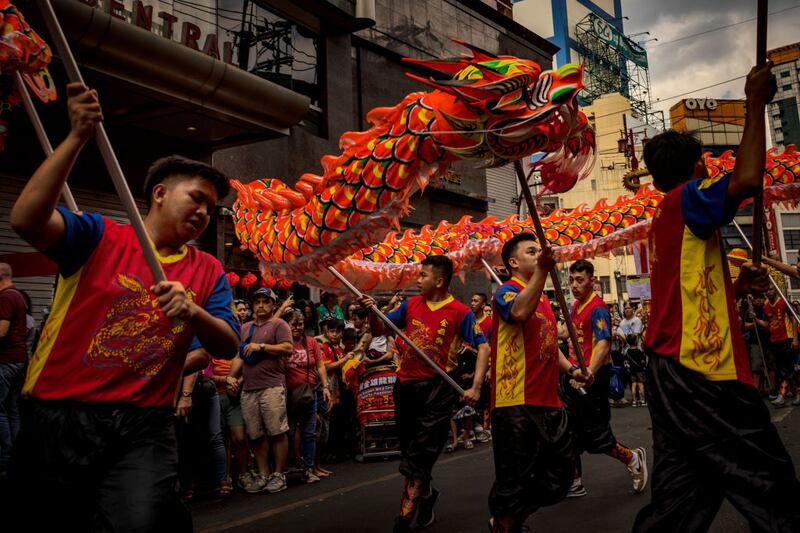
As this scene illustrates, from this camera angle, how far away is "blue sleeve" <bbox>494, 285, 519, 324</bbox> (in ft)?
13.2

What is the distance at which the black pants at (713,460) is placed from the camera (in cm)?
240

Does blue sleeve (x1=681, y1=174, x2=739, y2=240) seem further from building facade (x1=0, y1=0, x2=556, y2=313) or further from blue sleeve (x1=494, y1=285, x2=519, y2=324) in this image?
building facade (x1=0, y1=0, x2=556, y2=313)

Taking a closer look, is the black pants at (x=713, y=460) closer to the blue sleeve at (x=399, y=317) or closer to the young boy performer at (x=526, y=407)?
the young boy performer at (x=526, y=407)

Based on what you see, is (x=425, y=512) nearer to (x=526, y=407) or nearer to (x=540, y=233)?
(x=526, y=407)

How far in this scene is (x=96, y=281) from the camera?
7.64ft

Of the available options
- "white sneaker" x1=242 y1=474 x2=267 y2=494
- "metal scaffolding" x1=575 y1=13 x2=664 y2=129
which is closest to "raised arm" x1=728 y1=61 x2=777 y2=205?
"white sneaker" x1=242 y1=474 x2=267 y2=494

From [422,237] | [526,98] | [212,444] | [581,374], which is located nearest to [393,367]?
[422,237]

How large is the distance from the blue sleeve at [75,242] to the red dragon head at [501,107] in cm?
213

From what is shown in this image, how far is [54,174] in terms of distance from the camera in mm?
2080

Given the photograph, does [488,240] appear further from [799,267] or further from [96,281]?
[96,281]

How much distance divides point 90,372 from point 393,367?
672 centimetres

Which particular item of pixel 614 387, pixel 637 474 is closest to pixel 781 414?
pixel 614 387

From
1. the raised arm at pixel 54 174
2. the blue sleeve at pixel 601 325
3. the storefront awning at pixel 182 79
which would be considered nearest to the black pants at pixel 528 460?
the blue sleeve at pixel 601 325

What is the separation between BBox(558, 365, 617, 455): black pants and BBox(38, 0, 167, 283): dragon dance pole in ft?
14.5
